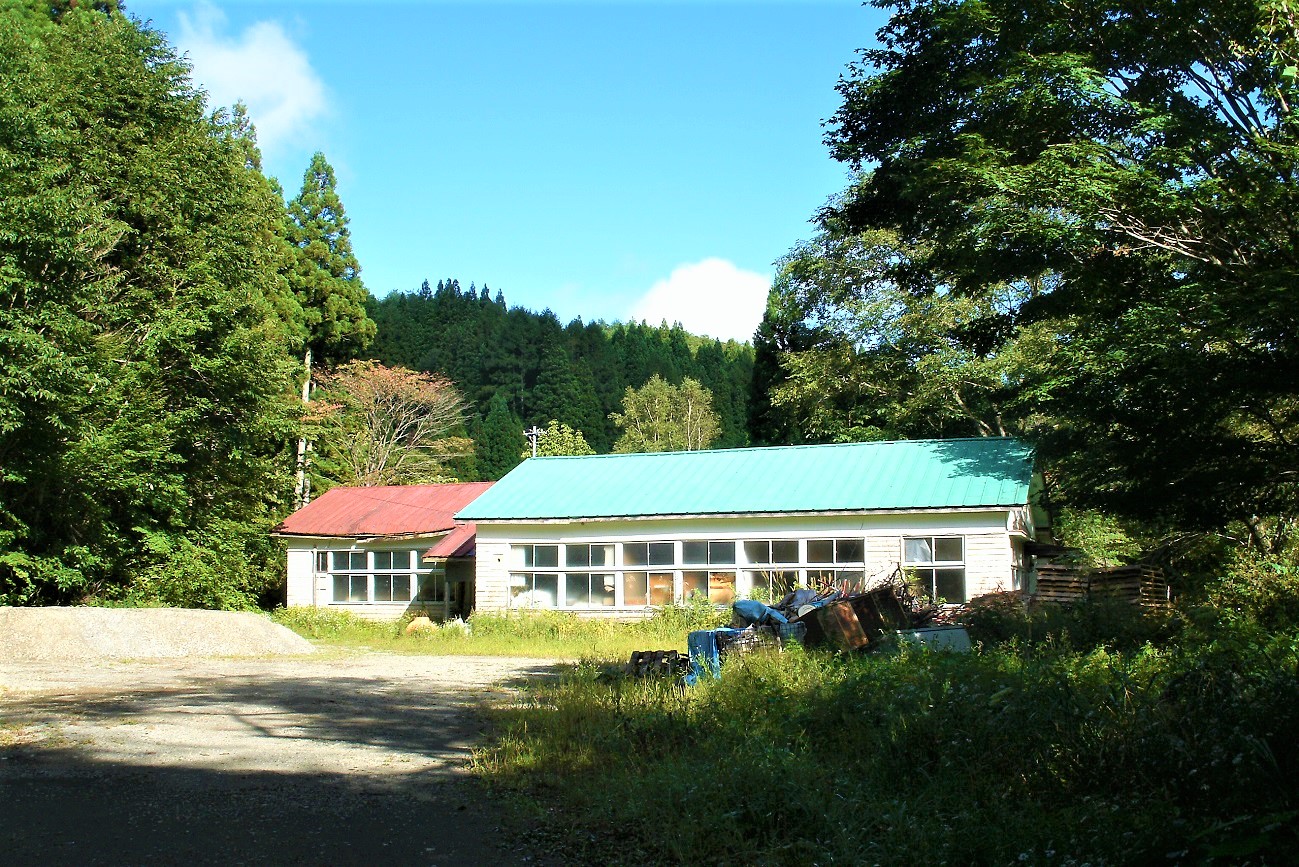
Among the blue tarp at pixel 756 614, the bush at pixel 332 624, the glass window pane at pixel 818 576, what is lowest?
the bush at pixel 332 624

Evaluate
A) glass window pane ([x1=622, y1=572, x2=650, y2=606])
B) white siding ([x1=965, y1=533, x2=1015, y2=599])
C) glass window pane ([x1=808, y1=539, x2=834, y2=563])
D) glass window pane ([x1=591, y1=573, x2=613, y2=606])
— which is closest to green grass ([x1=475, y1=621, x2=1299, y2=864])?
white siding ([x1=965, y1=533, x2=1015, y2=599])

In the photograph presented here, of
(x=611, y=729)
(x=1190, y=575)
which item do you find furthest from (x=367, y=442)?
(x=611, y=729)

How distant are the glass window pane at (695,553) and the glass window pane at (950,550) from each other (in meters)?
5.22

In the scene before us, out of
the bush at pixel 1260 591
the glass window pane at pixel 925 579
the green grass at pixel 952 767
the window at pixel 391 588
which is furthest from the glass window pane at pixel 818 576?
the green grass at pixel 952 767

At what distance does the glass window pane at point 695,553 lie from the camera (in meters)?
23.7

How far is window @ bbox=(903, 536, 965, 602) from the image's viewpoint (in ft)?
69.7

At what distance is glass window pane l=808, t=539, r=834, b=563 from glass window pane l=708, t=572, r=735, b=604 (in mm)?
1904

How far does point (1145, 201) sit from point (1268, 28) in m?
2.15

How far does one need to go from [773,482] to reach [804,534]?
2.01 metres

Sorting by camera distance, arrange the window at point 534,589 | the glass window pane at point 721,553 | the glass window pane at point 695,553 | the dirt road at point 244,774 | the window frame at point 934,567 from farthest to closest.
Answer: the window at point 534,589 < the glass window pane at point 695,553 < the glass window pane at point 721,553 < the window frame at point 934,567 < the dirt road at point 244,774

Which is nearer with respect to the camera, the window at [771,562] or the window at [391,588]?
the window at [771,562]

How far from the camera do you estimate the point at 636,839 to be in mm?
6195

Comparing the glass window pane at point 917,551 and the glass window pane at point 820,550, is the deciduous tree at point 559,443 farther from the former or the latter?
the glass window pane at point 917,551

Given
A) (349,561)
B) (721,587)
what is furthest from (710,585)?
(349,561)
